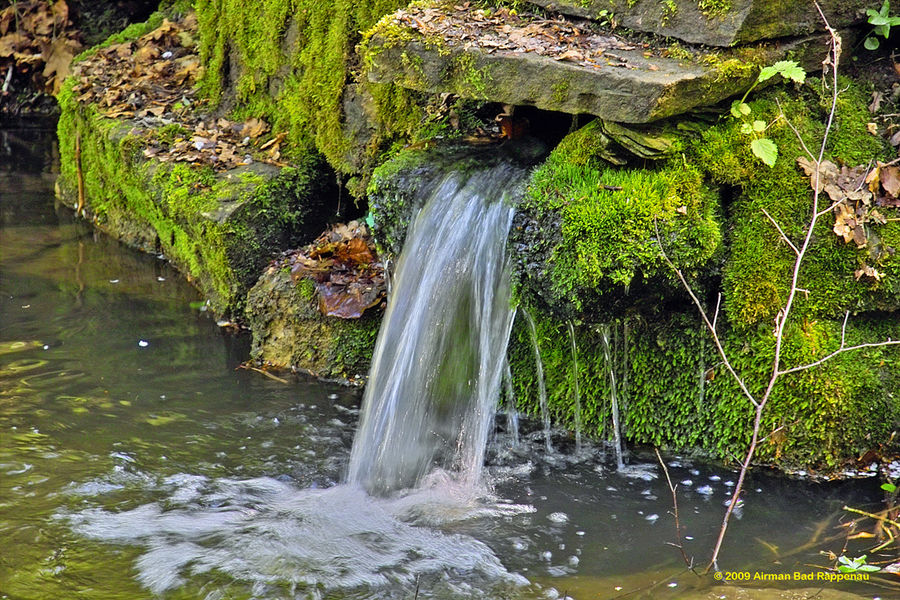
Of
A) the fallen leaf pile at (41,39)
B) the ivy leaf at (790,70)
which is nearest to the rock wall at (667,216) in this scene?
the ivy leaf at (790,70)

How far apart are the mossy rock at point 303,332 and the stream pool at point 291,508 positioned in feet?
0.63

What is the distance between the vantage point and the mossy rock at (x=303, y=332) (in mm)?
5887

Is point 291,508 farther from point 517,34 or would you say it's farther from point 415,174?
point 517,34

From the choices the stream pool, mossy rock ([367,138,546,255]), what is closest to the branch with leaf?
the stream pool

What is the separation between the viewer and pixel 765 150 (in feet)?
14.8

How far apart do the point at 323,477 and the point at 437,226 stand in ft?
5.00

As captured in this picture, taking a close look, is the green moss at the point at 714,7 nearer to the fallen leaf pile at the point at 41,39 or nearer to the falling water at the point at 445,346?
the falling water at the point at 445,346

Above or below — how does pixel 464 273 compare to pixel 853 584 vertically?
above

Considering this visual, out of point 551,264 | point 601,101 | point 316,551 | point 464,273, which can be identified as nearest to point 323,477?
point 316,551

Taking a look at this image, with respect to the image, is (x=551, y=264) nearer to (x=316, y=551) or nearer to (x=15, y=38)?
(x=316, y=551)

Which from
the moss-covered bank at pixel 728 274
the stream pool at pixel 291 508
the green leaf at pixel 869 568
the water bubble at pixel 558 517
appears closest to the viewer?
the green leaf at pixel 869 568

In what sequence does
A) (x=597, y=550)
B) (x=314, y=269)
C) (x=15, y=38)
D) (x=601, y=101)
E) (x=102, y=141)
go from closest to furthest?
1. (x=597, y=550)
2. (x=601, y=101)
3. (x=314, y=269)
4. (x=102, y=141)
5. (x=15, y=38)

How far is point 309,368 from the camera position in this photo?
6.04 metres

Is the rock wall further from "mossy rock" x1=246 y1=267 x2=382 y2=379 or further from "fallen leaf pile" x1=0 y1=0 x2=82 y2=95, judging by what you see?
"fallen leaf pile" x1=0 y1=0 x2=82 y2=95
